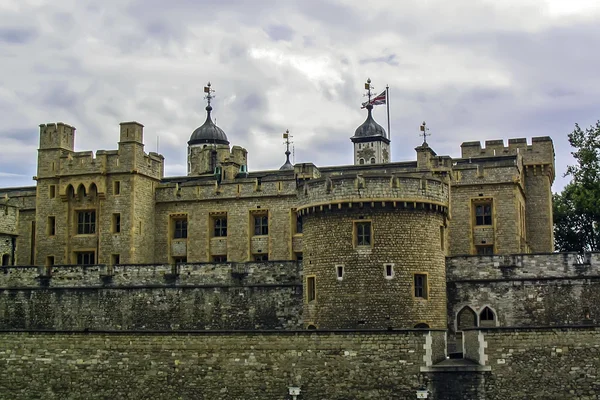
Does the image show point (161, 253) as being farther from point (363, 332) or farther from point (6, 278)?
point (363, 332)

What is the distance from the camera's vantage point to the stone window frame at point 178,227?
2004 inches

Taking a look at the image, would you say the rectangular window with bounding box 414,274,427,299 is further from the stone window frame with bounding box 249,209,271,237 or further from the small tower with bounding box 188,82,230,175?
the small tower with bounding box 188,82,230,175

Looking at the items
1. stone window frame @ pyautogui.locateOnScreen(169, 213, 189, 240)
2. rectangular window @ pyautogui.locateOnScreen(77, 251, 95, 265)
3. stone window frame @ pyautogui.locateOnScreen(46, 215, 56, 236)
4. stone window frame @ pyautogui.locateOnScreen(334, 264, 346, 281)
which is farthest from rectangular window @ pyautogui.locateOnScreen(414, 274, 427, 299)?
stone window frame @ pyautogui.locateOnScreen(46, 215, 56, 236)

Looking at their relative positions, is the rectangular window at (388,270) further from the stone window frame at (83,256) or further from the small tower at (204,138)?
the small tower at (204,138)

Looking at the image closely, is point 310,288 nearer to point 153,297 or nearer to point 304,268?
point 304,268

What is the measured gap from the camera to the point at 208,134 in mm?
87938

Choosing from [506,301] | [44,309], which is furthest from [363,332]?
[44,309]

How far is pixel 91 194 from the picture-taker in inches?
1957

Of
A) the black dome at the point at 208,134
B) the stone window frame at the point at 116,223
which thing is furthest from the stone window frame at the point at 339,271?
the black dome at the point at 208,134

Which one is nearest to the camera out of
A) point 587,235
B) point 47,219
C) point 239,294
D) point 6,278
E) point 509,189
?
point 239,294

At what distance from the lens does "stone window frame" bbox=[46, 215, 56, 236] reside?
5016 cm

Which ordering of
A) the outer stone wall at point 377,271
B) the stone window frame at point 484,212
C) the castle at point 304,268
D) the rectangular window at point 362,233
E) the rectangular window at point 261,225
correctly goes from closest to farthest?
the castle at point 304,268 → the outer stone wall at point 377,271 → the rectangular window at point 362,233 → the stone window frame at point 484,212 → the rectangular window at point 261,225

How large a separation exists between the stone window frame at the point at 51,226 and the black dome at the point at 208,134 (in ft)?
123

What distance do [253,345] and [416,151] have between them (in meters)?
21.9
